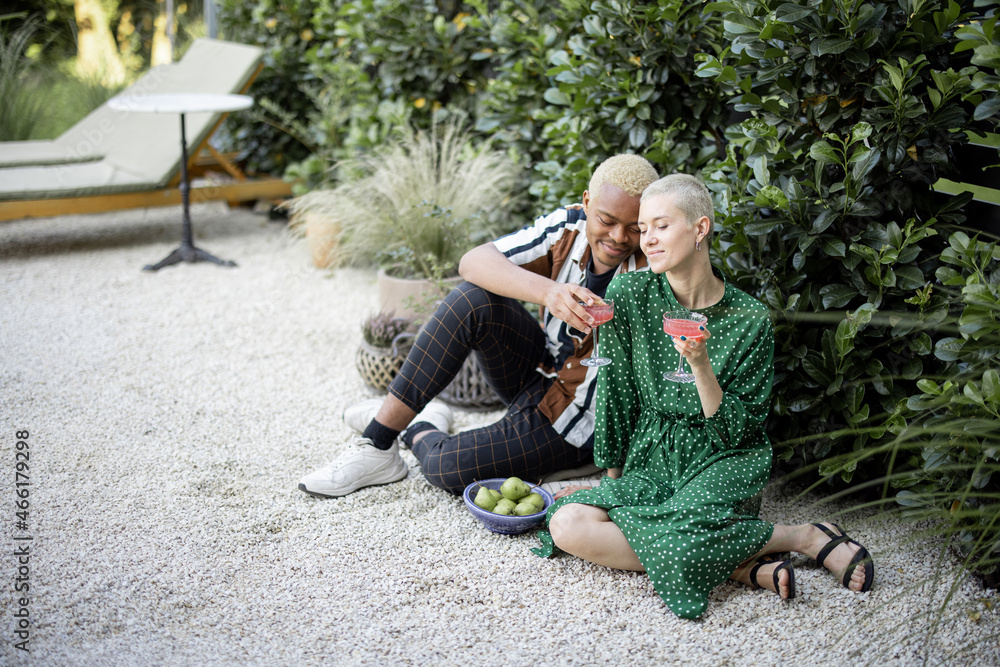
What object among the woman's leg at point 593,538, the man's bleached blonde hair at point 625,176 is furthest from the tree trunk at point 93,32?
the woman's leg at point 593,538

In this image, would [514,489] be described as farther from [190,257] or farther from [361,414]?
[190,257]

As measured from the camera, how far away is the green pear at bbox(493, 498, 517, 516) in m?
2.42

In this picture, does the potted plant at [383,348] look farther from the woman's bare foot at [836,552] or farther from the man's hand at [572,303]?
the woman's bare foot at [836,552]

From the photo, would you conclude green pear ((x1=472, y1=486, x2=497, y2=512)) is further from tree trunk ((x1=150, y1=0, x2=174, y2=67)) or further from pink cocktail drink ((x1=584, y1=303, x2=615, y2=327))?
tree trunk ((x1=150, y1=0, x2=174, y2=67))

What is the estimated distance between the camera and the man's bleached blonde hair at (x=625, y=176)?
7.45 feet

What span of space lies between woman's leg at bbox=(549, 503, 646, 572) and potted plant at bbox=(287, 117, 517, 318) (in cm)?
174

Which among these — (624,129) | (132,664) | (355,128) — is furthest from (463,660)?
(355,128)

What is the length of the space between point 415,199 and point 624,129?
1477 mm

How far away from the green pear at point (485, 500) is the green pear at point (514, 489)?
5cm

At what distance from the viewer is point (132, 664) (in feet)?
6.17

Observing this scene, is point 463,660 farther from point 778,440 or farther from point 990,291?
point 990,291

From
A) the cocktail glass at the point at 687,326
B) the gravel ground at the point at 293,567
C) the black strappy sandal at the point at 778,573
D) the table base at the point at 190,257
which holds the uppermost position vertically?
the cocktail glass at the point at 687,326

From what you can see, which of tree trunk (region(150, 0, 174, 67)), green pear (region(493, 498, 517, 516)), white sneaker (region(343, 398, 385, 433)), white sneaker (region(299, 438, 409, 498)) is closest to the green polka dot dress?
green pear (region(493, 498, 517, 516))

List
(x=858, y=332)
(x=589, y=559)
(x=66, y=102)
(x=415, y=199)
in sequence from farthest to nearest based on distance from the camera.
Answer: (x=66, y=102), (x=415, y=199), (x=858, y=332), (x=589, y=559)
